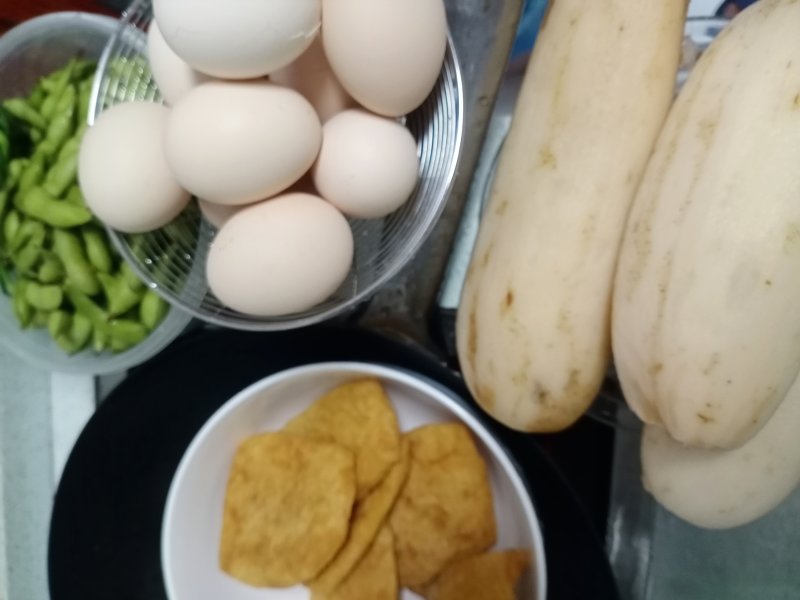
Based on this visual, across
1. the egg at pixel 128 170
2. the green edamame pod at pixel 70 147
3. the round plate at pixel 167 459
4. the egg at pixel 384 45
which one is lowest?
the round plate at pixel 167 459

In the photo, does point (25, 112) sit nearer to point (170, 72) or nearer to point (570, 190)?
point (170, 72)

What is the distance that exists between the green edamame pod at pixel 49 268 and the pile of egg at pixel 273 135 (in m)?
0.10

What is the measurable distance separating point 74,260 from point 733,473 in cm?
48

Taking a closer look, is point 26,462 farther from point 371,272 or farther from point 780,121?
point 780,121

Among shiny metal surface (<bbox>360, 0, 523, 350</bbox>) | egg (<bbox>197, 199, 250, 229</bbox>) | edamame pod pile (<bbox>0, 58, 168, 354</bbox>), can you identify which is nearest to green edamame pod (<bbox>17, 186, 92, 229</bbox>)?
edamame pod pile (<bbox>0, 58, 168, 354</bbox>)

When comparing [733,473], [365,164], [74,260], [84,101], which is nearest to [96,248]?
[74,260]

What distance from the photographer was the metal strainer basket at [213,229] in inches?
21.6

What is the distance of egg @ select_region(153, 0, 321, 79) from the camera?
1.42ft

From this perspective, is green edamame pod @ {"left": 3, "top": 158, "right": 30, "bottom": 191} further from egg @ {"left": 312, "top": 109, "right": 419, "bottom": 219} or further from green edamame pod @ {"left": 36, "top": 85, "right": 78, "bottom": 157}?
egg @ {"left": 312, "top": 109, "right": 419, "bottom": 219}

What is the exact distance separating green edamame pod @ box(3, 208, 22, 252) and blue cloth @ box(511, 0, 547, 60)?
1.33 ft

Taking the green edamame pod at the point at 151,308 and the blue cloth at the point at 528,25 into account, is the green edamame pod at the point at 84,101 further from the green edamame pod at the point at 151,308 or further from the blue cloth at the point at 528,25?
the blue cloth at the point at 528,25

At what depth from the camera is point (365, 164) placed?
490 millimetres

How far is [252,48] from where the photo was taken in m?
0.44

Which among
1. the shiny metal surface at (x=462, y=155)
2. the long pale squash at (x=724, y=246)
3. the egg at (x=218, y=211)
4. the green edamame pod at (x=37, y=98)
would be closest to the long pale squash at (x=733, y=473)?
the long pale squash at (x=724, y=246)
